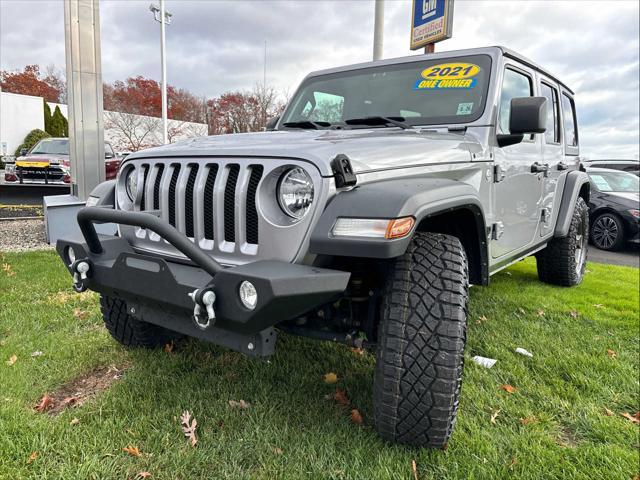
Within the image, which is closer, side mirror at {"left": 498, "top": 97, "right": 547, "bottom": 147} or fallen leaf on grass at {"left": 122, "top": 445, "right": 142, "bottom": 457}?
fallen leaf on grass at {"left": 122, "top": 445, "right": 142, "bottom": 457}

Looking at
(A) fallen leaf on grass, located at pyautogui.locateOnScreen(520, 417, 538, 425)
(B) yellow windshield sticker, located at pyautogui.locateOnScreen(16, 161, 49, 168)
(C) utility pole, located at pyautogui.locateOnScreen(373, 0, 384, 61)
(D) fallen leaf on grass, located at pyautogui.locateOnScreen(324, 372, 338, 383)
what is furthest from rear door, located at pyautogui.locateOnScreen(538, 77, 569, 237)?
(B) yellow windshield sticker, located at pyautogui.locateOnScreen(16, 161, 49, 168)

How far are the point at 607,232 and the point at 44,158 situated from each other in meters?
12.2

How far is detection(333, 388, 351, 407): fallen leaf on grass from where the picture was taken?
2582mm

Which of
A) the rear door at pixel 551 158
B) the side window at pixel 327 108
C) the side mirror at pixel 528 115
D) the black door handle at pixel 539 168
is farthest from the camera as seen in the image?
the rear door at pixel 551 158

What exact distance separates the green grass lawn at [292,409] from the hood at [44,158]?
8742 mm

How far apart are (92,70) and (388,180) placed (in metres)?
6.12

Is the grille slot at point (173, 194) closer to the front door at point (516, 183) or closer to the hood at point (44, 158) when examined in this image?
the front door at point (516, 183)

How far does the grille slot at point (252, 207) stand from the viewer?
1994mm

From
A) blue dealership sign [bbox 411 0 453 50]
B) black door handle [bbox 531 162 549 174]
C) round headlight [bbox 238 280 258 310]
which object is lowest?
round headlight [bbox 238 280 258 310]

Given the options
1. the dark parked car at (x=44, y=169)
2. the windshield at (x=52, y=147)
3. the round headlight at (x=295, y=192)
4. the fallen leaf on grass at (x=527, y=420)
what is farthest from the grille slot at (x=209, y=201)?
the windshield at (x=52, y=147)

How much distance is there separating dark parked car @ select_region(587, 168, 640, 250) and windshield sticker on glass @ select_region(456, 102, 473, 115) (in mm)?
7181

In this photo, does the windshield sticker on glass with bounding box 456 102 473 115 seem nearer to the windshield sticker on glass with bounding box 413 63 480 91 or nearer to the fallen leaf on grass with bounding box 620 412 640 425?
the windshield sticker on glass with bounding box 413 63 480 91

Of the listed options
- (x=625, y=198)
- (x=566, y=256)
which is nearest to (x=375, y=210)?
(x=566, y=256)

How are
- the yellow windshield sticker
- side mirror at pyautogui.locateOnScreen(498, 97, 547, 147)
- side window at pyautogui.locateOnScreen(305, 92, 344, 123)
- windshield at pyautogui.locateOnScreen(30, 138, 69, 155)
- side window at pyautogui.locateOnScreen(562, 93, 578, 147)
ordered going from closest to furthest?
1. side mirror at pyautogui.locateOnScreen(498, 97, 547, 147)
2. side window at pyautogui.locateOnScreen(305, 92, 344, 123)
3. side window at pyautogui.locateOnScreen(562, 93, 578, 147)
4. the yellow windshield sticker
5. windshield at pyautogui.locateOnScreen(30, 138, 69, 155)
